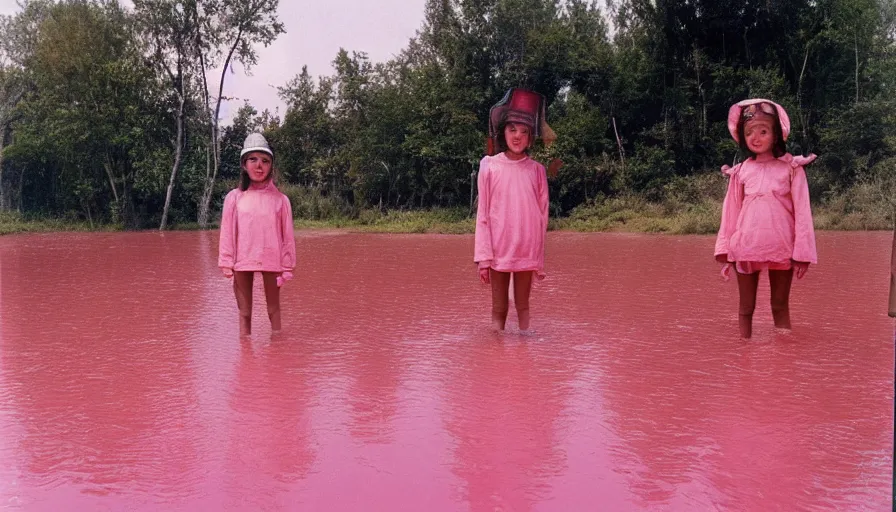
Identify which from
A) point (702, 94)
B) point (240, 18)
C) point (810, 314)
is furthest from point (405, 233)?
point (810, 314)

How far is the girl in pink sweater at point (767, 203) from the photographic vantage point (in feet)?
17.7

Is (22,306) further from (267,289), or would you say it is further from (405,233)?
(405,233)

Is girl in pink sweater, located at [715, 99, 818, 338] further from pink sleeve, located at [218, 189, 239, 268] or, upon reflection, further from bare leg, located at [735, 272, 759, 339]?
pink sleeve, located at [218, 189, 239, 268]

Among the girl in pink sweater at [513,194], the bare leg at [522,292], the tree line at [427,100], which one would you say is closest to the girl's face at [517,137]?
the girl in pink sweater at [513,194]

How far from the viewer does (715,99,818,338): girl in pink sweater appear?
538cm

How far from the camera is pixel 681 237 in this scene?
18.2 meters

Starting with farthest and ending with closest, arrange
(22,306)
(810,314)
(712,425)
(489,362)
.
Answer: (22,306) → (810,314) → (489,362) → (712,425)

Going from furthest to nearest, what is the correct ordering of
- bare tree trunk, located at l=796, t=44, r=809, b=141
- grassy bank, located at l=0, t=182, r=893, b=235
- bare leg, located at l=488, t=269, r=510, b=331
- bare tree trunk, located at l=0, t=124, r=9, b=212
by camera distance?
bare tree trunk, located at l=796, t=44, r=809, b=141, bare tree trunk, located at l=0, t=124, r=9, b=212, grassy bank, located at l=0, t=182, r=893, b=235, bare leg, located at l=488, t=269, r=510, b=331

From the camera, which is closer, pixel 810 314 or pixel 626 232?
pixel 810 314

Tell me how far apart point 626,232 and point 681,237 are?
2981mm

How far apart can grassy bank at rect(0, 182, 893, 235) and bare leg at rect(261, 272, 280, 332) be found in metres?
14.6

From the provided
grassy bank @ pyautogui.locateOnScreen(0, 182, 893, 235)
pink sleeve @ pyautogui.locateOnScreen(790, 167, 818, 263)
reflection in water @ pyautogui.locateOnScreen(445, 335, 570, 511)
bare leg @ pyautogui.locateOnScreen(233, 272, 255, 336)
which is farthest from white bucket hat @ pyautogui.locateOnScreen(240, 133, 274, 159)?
grassy bank @ pyautogui.locateOnScreen(0, 182, 893, 235)

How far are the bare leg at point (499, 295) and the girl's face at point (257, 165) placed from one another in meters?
1.92

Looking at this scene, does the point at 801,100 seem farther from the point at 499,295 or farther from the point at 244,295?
the point at 244,295
